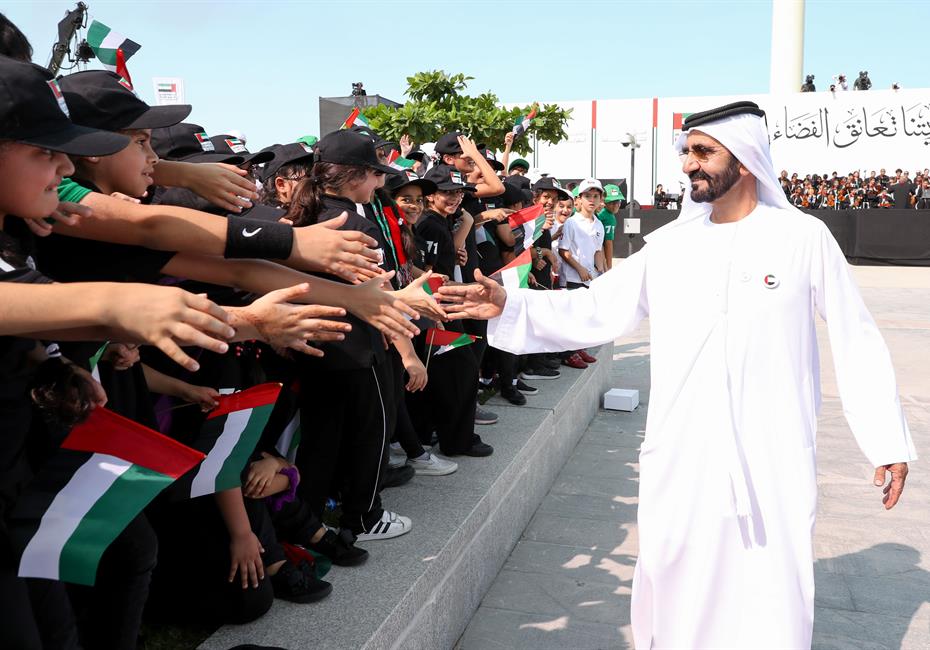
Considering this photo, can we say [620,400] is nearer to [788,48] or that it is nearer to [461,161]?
[461,161]

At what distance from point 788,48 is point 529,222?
3656 cm

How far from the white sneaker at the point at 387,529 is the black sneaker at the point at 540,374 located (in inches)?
158

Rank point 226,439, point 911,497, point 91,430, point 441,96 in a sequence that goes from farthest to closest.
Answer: point 441,96
point 911,497
point 226,439
point 91,430

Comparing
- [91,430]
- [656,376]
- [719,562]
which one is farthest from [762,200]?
[91,430]

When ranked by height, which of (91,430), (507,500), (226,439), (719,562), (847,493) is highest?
(91,430)

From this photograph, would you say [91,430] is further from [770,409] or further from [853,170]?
[853,170]

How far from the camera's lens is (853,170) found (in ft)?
94.5

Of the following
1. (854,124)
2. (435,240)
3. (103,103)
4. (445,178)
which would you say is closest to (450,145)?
(445,178)

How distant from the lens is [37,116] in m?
1.59

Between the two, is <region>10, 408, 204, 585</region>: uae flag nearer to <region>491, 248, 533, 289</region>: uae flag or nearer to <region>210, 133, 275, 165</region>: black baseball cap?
<region>491, 248, 533, 289</region>: uae flag

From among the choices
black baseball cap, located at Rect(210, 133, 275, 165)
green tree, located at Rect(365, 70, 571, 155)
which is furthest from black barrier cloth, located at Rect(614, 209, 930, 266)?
black baseball cap, located at Rect(210, 133, 275, 165)

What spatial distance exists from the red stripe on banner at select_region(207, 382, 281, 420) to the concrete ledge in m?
0.73

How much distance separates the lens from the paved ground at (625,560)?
12.1ft

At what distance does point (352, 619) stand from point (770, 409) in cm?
157
